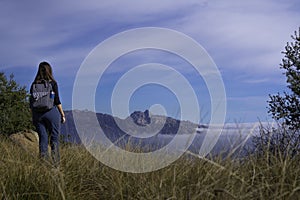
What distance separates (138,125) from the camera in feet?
25.9

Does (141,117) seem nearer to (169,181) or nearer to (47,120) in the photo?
(47,120)

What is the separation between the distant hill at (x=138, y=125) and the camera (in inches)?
271

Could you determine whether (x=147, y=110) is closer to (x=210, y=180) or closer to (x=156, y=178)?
(x=156, y=178)

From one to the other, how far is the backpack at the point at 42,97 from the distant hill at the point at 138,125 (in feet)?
1.67

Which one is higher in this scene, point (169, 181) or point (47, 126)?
point (47, 126)

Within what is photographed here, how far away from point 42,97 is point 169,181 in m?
3.93

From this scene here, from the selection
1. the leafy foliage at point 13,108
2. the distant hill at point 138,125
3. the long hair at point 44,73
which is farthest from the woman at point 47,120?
the leafy foliage at point 13,108

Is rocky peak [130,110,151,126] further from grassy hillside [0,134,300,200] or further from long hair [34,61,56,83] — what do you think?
long hair [34,61,56,83]

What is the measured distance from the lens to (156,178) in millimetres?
5539

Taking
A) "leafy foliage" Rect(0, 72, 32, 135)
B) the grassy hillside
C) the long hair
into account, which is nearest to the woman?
the long hair

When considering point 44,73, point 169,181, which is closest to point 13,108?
point 44,73

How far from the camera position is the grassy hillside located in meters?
4.65

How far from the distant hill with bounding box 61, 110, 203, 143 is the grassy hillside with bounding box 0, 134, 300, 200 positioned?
0.52 m

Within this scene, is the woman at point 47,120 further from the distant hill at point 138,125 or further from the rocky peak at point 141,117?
the rocky peak at point 141,117
